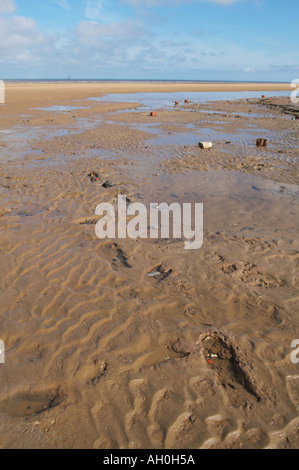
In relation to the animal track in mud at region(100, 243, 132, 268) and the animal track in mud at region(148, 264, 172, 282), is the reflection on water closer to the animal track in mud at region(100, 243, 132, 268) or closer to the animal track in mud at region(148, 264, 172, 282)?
the animal track in mud at region(100, 243, 132, 268)

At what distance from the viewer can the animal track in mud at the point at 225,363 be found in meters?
2.48

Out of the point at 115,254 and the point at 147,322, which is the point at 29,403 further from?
the point at 115,254

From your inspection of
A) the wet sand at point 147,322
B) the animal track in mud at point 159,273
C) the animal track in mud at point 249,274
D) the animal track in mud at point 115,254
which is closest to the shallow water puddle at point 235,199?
the wet sand at point 147,322

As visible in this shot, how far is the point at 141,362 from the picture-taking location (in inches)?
105

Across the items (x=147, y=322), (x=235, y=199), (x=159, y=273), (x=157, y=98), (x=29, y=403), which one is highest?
(x=157, y=98)

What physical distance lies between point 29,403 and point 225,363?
1.75m

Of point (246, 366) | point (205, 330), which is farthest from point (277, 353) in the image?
point (205, 330)

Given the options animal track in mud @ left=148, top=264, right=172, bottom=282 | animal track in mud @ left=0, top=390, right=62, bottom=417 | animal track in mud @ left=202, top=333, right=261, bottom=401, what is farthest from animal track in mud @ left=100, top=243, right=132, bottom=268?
animal track in mud @ left=0, top=390, right=62, bottom=417

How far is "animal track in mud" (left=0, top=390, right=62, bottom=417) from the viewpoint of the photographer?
89.9 inches

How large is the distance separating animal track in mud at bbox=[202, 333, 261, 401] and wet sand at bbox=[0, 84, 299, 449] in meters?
0.01

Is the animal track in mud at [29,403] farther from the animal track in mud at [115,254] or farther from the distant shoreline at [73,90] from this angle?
the distant shoreline at [73,90]

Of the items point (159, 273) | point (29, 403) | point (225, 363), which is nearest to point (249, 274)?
point (159, 273)

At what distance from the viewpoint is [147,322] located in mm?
3086
